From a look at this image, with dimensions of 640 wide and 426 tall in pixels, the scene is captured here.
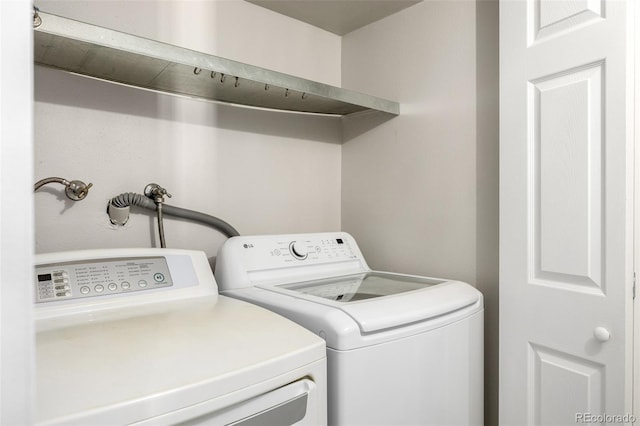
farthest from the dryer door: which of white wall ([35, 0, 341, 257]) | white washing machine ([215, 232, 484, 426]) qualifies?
white wall ([35, 0, 341, 257])

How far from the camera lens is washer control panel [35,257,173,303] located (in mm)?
1041

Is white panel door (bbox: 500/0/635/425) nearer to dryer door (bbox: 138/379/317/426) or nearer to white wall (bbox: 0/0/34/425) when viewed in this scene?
dryer door (bbox: 138/379/317/426)

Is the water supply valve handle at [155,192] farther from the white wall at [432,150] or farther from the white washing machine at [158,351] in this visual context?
the white wall at [432,150]

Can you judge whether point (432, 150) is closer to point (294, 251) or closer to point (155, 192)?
point (294, 251)

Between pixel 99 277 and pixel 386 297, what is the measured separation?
803 millimetres

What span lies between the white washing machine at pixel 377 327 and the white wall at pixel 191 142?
0.34 meters

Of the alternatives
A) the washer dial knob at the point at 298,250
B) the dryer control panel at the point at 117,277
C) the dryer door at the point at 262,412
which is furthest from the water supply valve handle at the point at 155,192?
the dryer door at the point at 262,412

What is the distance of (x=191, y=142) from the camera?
1.61 meters

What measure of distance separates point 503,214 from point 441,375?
1.86 feet

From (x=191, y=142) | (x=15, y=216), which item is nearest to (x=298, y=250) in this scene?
(x=191, y=142)

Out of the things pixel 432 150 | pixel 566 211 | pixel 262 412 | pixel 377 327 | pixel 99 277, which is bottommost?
pixel 262 412

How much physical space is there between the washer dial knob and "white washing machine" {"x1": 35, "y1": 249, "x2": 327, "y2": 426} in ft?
1.20

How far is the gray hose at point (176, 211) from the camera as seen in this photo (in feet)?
4.54

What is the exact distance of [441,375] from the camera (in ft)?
3.76
